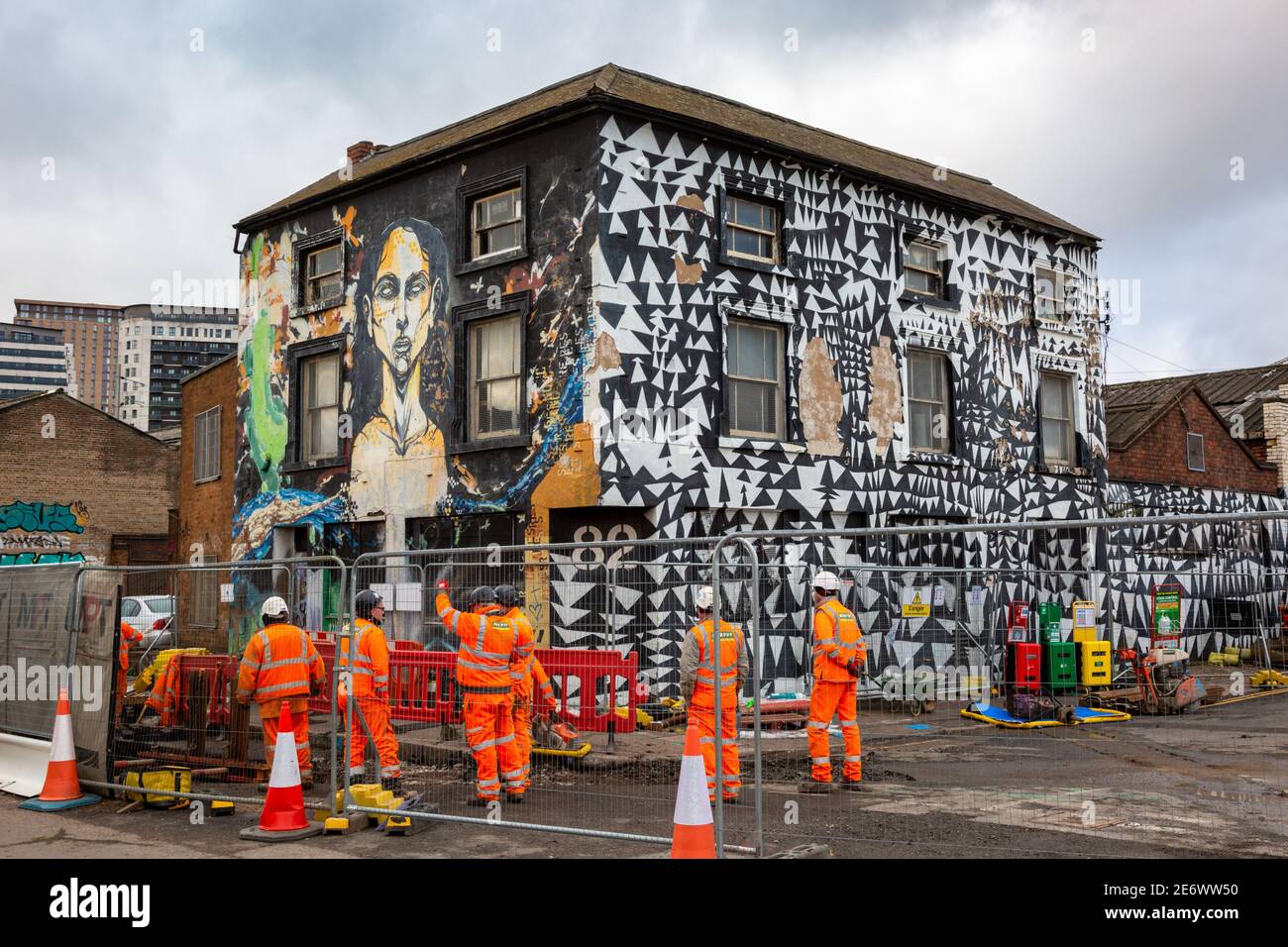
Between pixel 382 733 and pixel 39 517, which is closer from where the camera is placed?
pixel 382 733

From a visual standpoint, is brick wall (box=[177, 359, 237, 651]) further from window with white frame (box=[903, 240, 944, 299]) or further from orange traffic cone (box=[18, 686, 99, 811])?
orange traffic cone (box=[18, 686, 99, 811])

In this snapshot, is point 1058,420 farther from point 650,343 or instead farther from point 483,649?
point 483,649

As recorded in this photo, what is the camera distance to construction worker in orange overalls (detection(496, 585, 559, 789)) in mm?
9875

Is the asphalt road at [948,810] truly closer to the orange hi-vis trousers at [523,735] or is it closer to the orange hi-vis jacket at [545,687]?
the orange hi-vis trousers at [523,735]

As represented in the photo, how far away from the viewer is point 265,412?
23.5m

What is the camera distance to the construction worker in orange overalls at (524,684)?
32.4 ft

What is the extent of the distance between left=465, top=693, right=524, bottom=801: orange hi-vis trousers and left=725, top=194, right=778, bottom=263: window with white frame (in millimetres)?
11005

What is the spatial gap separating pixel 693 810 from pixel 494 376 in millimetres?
12644


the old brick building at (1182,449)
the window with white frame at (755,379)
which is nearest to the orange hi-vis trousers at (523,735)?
the window with white frame at (755,379)

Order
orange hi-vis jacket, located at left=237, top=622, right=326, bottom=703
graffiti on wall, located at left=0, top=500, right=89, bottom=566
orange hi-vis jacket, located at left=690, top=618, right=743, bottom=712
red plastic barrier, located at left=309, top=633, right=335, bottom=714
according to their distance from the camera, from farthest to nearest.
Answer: graffiti on wall, located at left=0, top=500, right=89, bottom=566 < red plastic barrier, located at left=309, top=633, right=335, bottom=714 < orange hi-vis jacket, located at left=237, top=622, right=326, bottom=703 < orange hi-vis jacket, located at left=690, top=618, right=743, bottom=712

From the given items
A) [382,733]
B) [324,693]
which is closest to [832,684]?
[382,733]

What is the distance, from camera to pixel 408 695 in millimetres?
10492

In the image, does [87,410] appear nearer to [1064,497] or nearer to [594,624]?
[1064,497]

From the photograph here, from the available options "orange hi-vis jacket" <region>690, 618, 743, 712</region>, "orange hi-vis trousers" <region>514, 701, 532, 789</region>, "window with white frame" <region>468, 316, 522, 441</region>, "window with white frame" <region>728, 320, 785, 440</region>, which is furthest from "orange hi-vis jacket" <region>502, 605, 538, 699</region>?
"window with white frame" <region>728, 320, 785, 440</region>
